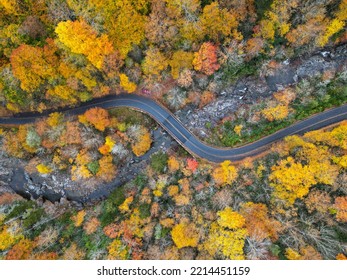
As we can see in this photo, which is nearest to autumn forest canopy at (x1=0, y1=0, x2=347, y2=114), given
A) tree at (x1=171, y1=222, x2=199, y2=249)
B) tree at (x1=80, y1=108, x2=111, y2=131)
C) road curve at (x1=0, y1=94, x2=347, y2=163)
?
tree at (x1=80, y1=108, x2=111, y2=131)

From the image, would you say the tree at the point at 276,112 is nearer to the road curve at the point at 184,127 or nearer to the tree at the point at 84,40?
the road curve at the point at 184,127

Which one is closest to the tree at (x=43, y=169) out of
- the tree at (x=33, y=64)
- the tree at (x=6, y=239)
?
the tree at (x=6, y=239)

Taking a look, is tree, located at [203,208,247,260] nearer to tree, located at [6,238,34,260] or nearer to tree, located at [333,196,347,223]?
tree, located at [333,196,347,223]

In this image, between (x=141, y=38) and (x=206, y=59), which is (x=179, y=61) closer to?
(x=206, y=59)

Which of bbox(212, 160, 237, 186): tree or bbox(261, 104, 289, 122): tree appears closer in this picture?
bbox(212, 160, 237, 186): tree

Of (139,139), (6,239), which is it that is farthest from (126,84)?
(6,239)
